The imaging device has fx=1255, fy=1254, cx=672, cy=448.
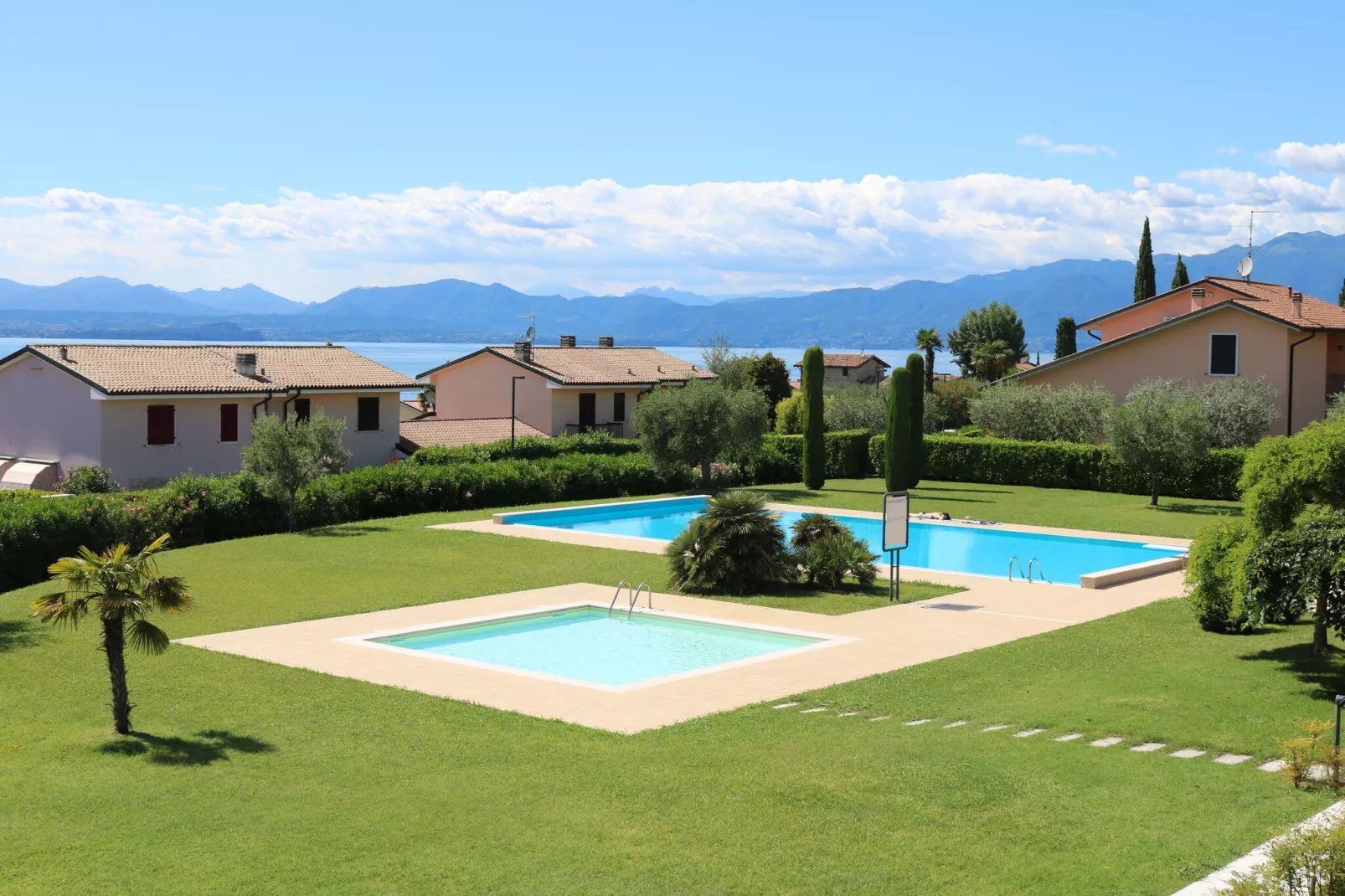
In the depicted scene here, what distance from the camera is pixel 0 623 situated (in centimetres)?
1580

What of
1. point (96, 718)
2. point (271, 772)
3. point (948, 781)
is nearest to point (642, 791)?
point (948, 781)

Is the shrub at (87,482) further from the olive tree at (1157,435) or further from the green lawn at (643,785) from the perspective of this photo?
the olive tree at (1157,435)

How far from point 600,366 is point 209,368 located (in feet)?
55.8

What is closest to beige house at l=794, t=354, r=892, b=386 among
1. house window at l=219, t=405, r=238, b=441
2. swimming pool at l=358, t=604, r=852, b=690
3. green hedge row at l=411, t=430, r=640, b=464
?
green hedge row at l=411, t=430, r=640, b=464

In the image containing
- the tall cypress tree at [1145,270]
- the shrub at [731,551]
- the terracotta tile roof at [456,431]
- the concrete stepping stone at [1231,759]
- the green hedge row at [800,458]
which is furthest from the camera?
the tall cypress tree at [1145,270]

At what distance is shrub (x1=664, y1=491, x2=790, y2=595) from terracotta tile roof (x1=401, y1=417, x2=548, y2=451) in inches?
1034

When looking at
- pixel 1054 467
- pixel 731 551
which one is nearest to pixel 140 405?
pixel 731 551

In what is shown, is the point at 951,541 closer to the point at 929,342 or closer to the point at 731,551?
the point at 731,551

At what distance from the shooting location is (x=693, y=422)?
35.5 metres

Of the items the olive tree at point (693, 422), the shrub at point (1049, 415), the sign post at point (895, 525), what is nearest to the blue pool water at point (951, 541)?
the olive tree at point (693, 422)

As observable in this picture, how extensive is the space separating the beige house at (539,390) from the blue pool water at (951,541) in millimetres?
14506

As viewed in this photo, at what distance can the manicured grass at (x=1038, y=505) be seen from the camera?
29.9 meters

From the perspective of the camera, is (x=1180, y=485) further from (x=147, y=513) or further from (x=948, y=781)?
(x=948, y=781)

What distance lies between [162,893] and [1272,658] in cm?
1143
